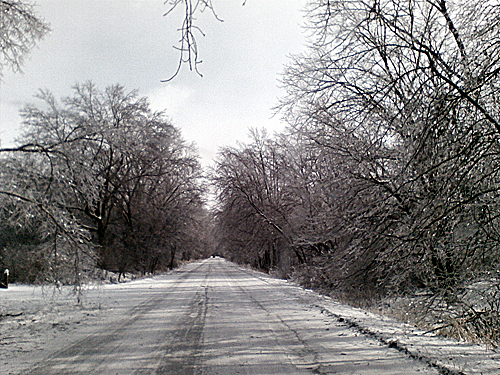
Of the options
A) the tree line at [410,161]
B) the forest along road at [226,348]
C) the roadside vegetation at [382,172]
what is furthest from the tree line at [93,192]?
the tree line at [410,161]

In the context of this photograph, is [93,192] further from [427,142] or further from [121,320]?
[427,142]

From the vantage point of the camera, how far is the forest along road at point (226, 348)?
521 cm

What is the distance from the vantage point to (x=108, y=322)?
888cm

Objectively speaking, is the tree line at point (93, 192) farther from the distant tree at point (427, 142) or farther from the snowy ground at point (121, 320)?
the distant tree at point (427, 142)

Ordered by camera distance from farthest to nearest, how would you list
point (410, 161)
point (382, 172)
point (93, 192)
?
point (382, 172), point (93, 192), point (410, 161)

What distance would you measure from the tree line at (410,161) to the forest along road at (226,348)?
1816 millimetres

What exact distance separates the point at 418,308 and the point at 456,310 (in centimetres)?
67

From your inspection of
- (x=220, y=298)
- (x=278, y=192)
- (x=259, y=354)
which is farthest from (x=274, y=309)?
(x=278, y=192)

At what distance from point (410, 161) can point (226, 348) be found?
12.7 ft

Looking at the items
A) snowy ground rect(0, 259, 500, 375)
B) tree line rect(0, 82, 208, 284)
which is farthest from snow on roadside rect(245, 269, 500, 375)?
tree line rect(0, 82, 208, 284)

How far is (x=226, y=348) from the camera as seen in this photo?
6.31 m

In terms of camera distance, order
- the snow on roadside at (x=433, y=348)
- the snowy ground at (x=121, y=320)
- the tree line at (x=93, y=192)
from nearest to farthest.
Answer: the snow on roadside at (x=433, y=348), the snowy ground at (x=121, y=320), the tree line at (x=93, y=192)

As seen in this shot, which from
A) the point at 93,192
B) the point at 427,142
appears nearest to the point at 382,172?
the point at 427,142

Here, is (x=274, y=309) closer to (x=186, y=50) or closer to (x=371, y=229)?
(x=371, y=229)
